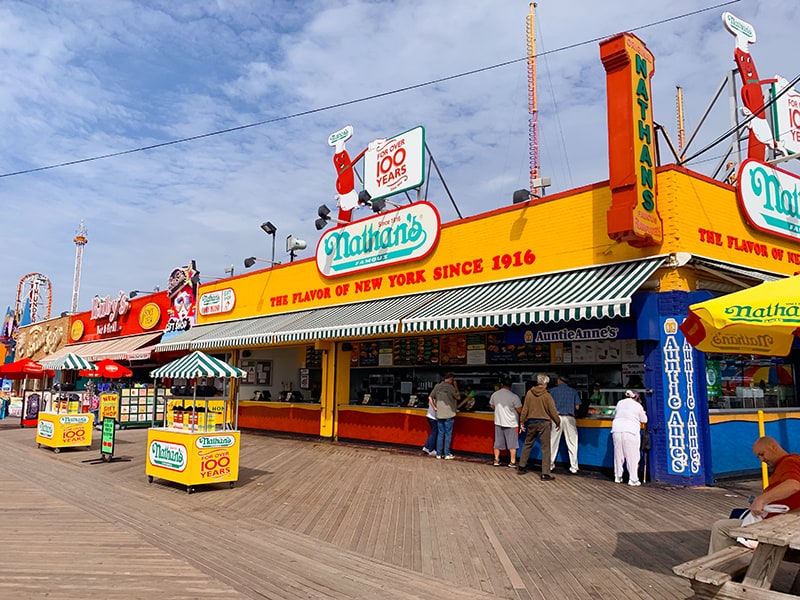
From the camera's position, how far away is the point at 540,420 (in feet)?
33.7

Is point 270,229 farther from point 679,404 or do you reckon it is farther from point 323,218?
point 679,404

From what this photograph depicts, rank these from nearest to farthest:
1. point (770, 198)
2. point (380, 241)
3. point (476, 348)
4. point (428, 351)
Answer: point (770, 198), point (476, 348), point (428, 351), point (380, 241)

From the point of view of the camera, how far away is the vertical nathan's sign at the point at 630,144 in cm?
941

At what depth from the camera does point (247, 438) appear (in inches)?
668

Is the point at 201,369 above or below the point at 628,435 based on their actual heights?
above

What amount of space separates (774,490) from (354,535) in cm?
401

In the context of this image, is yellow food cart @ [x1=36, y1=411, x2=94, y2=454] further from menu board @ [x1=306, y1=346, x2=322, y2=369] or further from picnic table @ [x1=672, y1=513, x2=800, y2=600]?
picnic table @ [x1=672, y1=513, x2=800, y2=600]

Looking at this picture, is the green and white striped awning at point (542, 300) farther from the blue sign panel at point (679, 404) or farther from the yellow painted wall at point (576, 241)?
the blue sign panel at point (679, 404)

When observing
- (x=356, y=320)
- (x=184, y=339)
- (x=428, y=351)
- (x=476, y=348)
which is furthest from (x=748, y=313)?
(x=184, y=339)

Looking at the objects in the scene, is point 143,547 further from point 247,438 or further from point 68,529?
point 247,438

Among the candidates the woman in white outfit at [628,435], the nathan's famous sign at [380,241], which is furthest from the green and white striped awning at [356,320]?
the woman in white outfit at [628,435]

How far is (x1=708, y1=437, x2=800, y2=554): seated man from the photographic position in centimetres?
460

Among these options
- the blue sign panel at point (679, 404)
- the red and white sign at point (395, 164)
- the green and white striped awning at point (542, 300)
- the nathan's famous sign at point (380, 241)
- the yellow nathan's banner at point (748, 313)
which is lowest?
the blue sign panel at point (679, 404)

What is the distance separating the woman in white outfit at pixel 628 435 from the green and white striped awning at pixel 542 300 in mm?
1489
